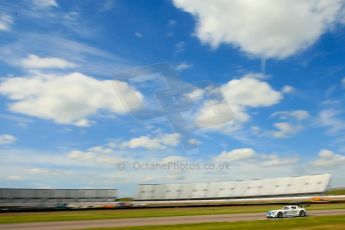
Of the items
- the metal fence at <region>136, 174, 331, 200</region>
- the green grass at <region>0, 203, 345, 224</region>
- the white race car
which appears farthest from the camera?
the metal fence at <region>136, 174, 331, 200</region>

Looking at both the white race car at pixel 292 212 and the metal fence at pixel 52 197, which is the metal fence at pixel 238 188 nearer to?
the metal fence at pixel 52 197

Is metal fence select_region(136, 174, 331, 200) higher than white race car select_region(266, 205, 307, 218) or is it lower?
higher

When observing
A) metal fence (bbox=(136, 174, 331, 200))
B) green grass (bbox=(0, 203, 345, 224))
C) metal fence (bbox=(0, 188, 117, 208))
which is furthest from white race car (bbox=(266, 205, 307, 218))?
metal fence (bbox=(136, 174, 331, 200))

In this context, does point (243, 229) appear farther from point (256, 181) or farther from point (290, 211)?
point (256, 181)

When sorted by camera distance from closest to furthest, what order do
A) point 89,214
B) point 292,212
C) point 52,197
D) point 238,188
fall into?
1. point 292,212
2. point 89,214
3. point 52,197
4. point 238,188

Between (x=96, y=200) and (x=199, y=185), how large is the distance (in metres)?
51.2

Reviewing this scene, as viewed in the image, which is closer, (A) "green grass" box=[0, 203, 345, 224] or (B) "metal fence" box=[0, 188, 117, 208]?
(A) "green grass" box=[0, 203, 345, 224]

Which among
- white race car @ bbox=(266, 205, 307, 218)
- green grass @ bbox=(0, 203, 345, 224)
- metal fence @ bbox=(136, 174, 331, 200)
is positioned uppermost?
metal fence @ bbox=(136, 174, 331, 200)

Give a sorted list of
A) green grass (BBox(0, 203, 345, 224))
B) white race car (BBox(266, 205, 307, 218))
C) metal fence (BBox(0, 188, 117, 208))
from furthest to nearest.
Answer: metal fence (BBox(0, 188, 117, 208)), green grass (BBox(0, 203, 345, 224)), white race car (BBox(266, 205, 307, 218))

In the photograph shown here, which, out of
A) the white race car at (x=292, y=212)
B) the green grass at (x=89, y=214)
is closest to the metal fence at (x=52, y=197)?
the green grass at (x=89, y=214)

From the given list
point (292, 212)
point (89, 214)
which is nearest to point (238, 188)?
point (89, 214)

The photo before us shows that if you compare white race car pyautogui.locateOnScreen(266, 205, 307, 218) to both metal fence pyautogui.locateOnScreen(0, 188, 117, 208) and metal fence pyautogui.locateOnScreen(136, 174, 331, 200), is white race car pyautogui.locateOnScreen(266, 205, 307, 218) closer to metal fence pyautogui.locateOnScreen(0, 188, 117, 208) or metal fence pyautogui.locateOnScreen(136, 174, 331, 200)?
metal fence pyautogui.locateOnScreen(0, 188, 117, 208)

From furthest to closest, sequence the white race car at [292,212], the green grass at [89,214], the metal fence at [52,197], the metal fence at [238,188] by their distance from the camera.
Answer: the metal fence at [238,188], the metal fence at [52,197], the green grass at [89,214], the white race car at [292,212]

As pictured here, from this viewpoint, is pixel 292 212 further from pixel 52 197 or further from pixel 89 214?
pixel 52 197
